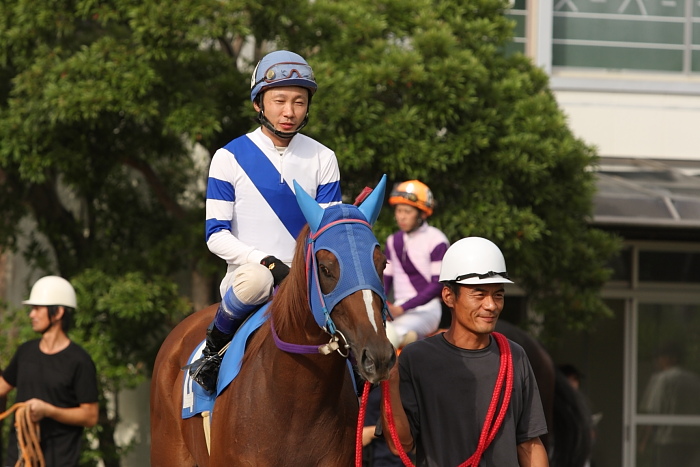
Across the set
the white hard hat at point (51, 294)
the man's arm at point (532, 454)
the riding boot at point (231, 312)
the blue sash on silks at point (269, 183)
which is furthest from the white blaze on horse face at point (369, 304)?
the white hard hat at point (51, 294)

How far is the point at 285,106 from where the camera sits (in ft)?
16.3

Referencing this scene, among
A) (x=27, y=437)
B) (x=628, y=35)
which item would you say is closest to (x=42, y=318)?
(x=27, y=437)

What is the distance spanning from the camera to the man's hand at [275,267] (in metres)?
4.83

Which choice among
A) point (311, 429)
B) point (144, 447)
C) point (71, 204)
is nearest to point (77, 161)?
point (71, 204)

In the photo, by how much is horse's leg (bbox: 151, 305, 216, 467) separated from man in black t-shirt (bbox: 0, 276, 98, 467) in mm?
1971

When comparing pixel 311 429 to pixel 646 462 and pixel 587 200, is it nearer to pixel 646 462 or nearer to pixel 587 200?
pixel 587 200

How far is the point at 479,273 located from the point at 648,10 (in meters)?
9.52

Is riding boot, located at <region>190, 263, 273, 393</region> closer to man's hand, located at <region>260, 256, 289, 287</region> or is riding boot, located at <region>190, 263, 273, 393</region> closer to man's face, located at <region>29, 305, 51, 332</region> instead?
man's hand, located at <region>260, 256, 289, 287</region>

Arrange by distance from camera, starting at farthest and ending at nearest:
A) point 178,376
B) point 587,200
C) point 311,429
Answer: point 587,200, point 178,376, point 311,429

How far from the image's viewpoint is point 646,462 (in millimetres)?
13148

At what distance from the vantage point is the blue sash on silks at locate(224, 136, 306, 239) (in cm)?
502

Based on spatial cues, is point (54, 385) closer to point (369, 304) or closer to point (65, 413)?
point (65, 413)

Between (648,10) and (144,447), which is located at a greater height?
(648,10)

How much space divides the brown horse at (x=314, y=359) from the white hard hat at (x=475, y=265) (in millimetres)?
434
